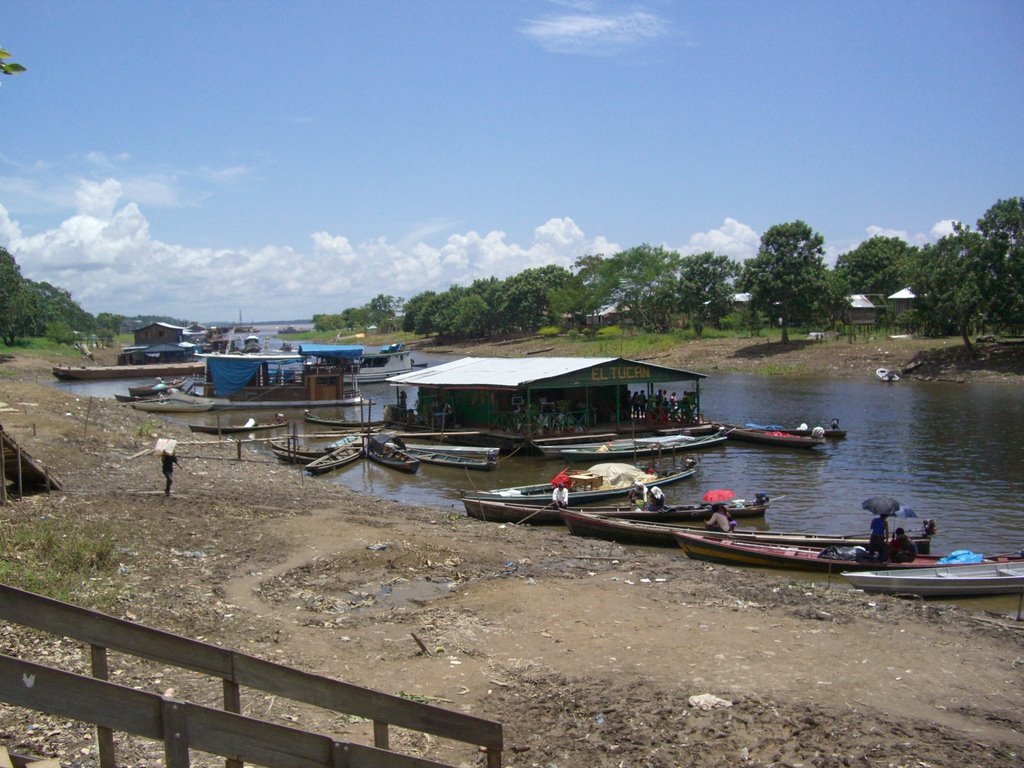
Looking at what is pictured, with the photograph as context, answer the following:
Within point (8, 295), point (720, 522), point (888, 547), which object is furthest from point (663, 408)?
point (8, 295)

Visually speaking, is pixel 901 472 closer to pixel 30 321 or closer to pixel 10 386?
pixel 10 386

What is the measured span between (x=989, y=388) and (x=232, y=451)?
4675 cm

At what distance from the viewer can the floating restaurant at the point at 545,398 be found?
3512 centimetres

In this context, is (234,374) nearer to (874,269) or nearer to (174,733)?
(174,733)

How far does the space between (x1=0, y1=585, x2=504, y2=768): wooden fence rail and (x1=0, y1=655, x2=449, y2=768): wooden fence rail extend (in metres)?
0.25

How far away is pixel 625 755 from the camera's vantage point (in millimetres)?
7555

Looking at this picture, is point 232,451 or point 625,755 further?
point 232,451

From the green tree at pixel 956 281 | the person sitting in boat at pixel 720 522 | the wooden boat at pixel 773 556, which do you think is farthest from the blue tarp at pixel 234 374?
the green tree at pixel 956 281

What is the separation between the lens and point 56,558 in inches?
443

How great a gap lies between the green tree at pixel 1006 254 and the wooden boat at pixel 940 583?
45466 millimetres

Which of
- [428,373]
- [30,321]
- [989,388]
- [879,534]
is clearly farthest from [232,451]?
[30,321]

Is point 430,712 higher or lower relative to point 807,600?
higher

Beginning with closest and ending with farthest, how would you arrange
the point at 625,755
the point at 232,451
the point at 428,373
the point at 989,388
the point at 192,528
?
the point at 625,755, the point at 192,528, the point at 232,451, the point at 428,373, the point at 989,388

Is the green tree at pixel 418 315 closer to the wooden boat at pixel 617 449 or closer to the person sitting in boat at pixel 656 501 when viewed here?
the wooden boat at pixel 617 449
